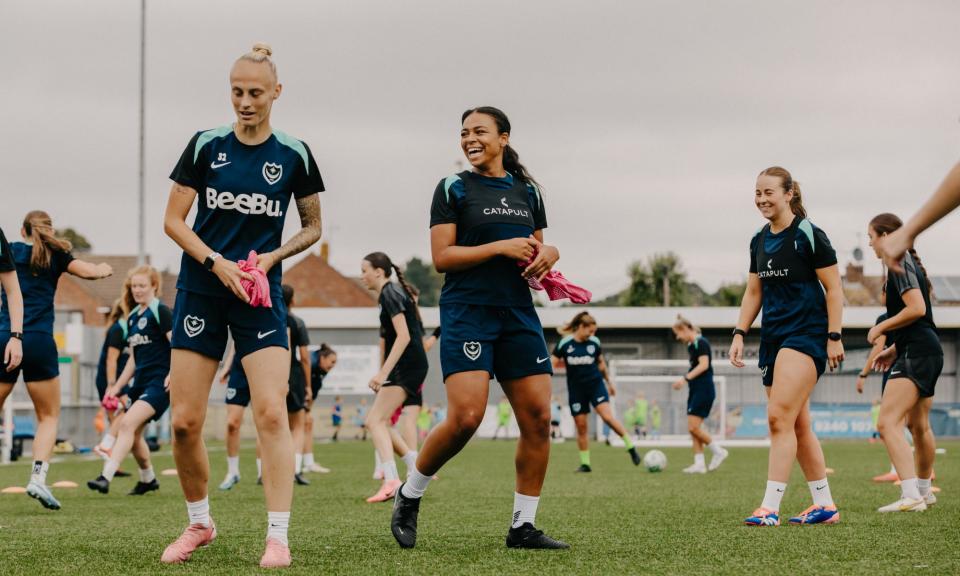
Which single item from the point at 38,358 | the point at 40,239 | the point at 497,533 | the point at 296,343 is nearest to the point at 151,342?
the point at 296,343

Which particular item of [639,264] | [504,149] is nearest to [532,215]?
[504,149]

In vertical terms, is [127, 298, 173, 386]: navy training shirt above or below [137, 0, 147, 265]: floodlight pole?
below

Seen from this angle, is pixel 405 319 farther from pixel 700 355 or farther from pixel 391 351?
pixel 700 355

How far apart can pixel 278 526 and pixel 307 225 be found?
139cm

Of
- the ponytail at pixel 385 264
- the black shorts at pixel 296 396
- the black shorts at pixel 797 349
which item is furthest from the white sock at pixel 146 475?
the black shorts at pixel 797 349

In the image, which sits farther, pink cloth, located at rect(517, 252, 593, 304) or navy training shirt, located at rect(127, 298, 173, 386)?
navy training shirt, located at rect(127, 298, 173, 386)

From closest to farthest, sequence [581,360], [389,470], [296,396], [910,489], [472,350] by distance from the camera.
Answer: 1. [472,350]
2. [910,489]
3. [389,470]
4. [296,396]
5. [581,360]

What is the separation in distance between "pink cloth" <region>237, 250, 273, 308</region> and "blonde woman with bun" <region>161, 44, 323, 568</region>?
0.09 ft

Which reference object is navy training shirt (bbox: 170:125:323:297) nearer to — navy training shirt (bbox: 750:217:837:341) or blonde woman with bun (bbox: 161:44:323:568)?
blonde woman with bun (bbox: 161:44:323:568)

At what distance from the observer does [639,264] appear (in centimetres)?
7506

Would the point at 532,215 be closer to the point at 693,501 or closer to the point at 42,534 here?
the point at 42,534

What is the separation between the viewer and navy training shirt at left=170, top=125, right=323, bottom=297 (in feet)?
17.2

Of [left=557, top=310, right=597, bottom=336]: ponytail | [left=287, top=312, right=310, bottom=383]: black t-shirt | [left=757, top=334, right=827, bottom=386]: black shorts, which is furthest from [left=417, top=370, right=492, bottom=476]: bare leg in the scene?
[left=557, top=310, right=597, bottom=336]: ponytail

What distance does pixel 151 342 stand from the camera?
10.9 m
